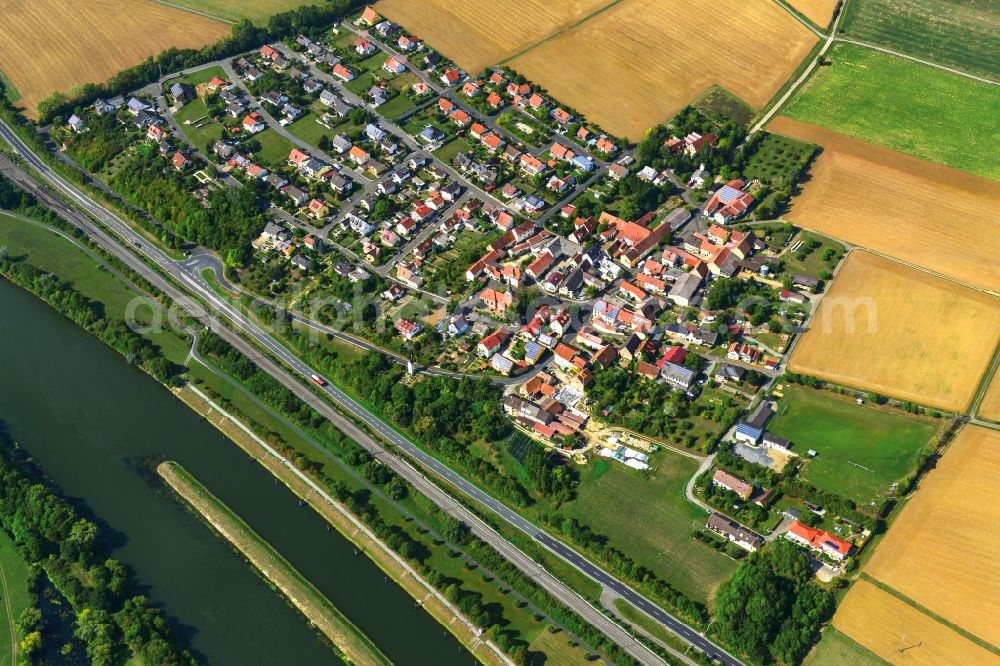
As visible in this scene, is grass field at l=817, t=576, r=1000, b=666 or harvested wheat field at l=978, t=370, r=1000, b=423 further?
harvested wheat field at l=978, t=370, r=1000, b=423

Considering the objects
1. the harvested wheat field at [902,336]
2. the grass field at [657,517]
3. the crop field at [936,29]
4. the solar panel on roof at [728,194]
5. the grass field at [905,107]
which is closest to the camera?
the grass field at [657,517]

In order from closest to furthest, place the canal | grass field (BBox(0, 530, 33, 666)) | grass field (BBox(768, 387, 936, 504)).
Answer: grass field (BBox(0, 530, 33, 666)) < the canal < grass field (BBox(768, 387, 936, 504))

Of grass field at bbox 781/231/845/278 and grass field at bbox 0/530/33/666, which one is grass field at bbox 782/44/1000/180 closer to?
grass field at bbox 781/231/845/278

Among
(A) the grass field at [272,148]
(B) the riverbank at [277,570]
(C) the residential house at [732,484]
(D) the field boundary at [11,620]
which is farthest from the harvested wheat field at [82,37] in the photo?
(C) the residential house at [732,484]

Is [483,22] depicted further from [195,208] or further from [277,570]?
[277,570]

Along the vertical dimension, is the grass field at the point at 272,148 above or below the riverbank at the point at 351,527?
above

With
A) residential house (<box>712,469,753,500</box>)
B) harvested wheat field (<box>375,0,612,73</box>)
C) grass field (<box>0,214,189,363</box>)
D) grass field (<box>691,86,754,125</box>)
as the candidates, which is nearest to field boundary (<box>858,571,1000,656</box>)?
residential house (<box>712,469,753,500</box>)

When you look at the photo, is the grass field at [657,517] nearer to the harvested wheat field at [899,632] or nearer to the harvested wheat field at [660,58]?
the harvested wheat field at [899,632]
